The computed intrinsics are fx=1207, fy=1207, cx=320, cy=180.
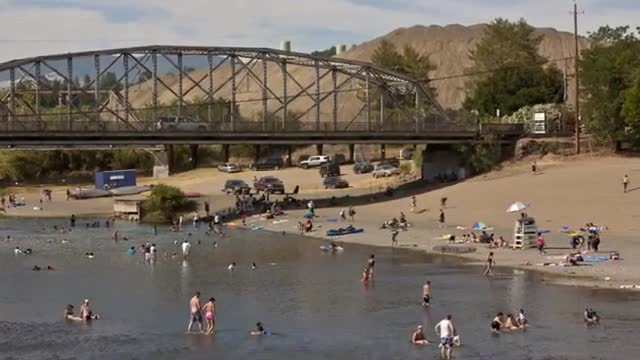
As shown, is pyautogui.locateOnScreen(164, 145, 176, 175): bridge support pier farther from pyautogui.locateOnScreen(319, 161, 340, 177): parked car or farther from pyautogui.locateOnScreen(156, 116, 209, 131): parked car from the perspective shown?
pyautogui.locateOnScreen(156, 116, 209, 131): parked car

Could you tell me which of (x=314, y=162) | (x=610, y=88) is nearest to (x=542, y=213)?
(x=610, y=88)

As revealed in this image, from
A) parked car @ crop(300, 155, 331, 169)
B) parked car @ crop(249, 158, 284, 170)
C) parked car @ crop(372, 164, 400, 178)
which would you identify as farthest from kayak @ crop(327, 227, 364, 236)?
parked car @ crop(249, 158, 284, 170)

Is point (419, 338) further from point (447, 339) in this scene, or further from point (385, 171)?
point (385, 171)

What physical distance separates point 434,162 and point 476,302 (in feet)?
193

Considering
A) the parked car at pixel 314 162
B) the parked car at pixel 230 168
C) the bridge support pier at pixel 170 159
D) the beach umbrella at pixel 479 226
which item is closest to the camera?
the beach umbrella at pixel 479 226

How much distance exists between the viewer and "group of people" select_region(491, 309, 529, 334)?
4584cm

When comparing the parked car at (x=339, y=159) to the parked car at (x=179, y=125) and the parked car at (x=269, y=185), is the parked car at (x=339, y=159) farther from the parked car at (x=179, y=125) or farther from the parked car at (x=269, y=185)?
the parked car at (x=179, y=125)

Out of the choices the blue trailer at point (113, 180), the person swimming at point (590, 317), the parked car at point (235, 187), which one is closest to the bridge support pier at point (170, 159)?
the blue trailer at point (113, 180)

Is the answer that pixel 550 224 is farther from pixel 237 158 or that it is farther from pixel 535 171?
pixel 237 158

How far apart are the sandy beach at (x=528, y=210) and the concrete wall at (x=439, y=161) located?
15.8 feet

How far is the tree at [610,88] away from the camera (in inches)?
3981

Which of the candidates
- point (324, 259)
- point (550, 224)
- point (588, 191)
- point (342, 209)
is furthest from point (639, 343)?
point (342, 209)

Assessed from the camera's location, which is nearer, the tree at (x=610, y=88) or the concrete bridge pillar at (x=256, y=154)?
the tree at (x=610, y=88)

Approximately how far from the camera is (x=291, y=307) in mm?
52781
